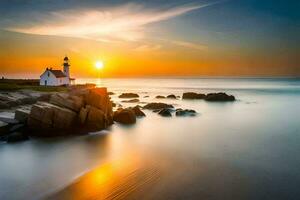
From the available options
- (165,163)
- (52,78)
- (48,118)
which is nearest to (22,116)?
(48,118)

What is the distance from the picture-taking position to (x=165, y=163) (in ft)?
54.0

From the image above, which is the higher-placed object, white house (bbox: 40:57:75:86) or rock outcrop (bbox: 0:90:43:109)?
white house (bbox: 40:57:75:86)

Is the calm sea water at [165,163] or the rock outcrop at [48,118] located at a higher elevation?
the rock outcrop at [48,118]

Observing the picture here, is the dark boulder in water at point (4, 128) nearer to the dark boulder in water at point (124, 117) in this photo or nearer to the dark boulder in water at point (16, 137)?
the dark boulder in water at point (16, 137)

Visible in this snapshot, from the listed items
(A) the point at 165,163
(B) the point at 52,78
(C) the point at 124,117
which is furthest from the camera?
(B) the point at 52,78

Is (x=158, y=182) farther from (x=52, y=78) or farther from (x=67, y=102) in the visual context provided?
(x=52, y=78)

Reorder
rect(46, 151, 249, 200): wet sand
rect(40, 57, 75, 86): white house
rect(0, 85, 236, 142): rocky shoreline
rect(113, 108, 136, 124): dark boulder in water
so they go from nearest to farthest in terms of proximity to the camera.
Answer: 1. rect(46, 151, 249, 200): wet sand
2. rect(0, 85, 236, 142): rocky shoreline
3. rect(113, 108, 136, 124): dark boulder in water
4. rect(40, 57, 75, 86): white house

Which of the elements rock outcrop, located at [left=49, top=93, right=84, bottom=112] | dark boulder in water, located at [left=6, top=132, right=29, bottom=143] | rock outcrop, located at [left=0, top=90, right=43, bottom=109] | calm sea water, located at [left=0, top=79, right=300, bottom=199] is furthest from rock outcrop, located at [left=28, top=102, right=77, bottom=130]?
rock outcrop, located at [left=0, top=90, right=43, bottom=109]

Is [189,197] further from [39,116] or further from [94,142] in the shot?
[39,116]

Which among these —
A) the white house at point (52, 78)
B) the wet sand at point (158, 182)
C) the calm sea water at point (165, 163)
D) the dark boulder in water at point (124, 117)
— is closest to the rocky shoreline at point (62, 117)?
the dark boulder in water at point (124, 117)

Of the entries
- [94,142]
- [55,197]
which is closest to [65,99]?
[94,142]

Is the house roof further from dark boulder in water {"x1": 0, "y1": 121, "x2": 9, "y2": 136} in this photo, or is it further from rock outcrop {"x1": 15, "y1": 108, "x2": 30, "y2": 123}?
dark boulder in water {"x1": 0, "y1": 121, "x2": 9, "y2": 136}

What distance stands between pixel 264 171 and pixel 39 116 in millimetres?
18449

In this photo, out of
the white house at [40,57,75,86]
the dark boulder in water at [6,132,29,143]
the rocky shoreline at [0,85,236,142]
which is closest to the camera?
the dark boulder in water at [6,132,29,143]
